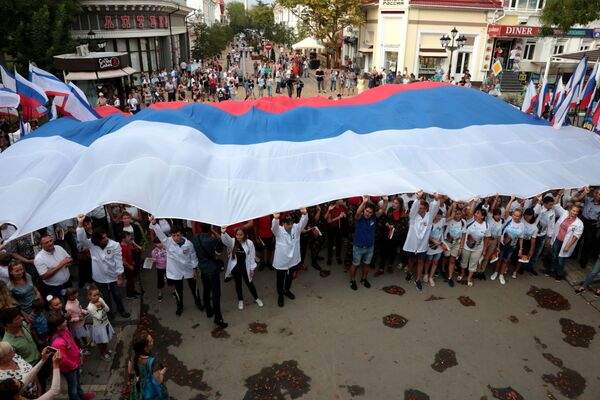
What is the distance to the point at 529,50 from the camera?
29.8m

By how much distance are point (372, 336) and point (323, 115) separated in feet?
15.4

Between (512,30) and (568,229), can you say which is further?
(512,30)

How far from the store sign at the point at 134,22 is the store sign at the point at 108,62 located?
9595mm

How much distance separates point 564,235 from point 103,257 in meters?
7.52

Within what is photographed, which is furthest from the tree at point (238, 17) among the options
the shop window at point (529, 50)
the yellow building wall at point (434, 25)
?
the shop window at point (529, 50)

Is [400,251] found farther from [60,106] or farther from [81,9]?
[81,9]

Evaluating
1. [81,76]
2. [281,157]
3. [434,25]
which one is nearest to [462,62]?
[434,25]

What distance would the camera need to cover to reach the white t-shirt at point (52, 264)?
5.63m

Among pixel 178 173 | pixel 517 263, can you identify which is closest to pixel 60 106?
pixel 178 173

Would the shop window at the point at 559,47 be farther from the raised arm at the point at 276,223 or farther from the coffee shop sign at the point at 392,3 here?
the raised arm at the point at 276,223

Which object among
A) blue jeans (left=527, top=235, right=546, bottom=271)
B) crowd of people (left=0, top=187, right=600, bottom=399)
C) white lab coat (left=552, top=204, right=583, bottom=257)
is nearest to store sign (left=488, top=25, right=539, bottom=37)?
crowd of people (left=0, top=187, right=600, bottom=399)

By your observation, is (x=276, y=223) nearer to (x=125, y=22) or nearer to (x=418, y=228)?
(x=418, y=228)

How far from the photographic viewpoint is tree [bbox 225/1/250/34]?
107600mm

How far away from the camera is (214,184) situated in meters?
6.70
